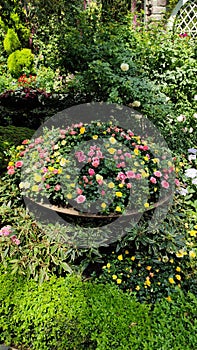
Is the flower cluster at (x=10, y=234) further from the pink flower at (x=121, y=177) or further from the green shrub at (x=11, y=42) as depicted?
the green shrub at (x=11, y=42)

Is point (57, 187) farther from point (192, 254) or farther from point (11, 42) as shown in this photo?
point (11, 42)

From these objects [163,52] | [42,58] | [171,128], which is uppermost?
[163,52]

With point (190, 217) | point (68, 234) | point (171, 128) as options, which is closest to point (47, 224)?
point (68, 234)

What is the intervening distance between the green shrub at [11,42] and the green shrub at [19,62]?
413mm

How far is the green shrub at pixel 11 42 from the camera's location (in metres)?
7.96

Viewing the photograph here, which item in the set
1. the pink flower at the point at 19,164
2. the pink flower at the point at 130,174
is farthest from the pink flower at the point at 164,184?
the pink flower at the point at 19,164

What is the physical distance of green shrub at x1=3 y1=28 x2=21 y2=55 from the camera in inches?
313

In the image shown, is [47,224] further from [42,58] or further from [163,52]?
[42,58]

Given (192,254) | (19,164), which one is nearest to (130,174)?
(192,254)

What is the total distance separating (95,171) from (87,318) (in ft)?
3.10

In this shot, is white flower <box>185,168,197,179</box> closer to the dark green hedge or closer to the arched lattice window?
the dark green hedge

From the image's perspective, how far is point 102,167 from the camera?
2.41m

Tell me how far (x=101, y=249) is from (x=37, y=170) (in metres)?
0.71

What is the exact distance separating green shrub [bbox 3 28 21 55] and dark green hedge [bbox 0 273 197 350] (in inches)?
278
